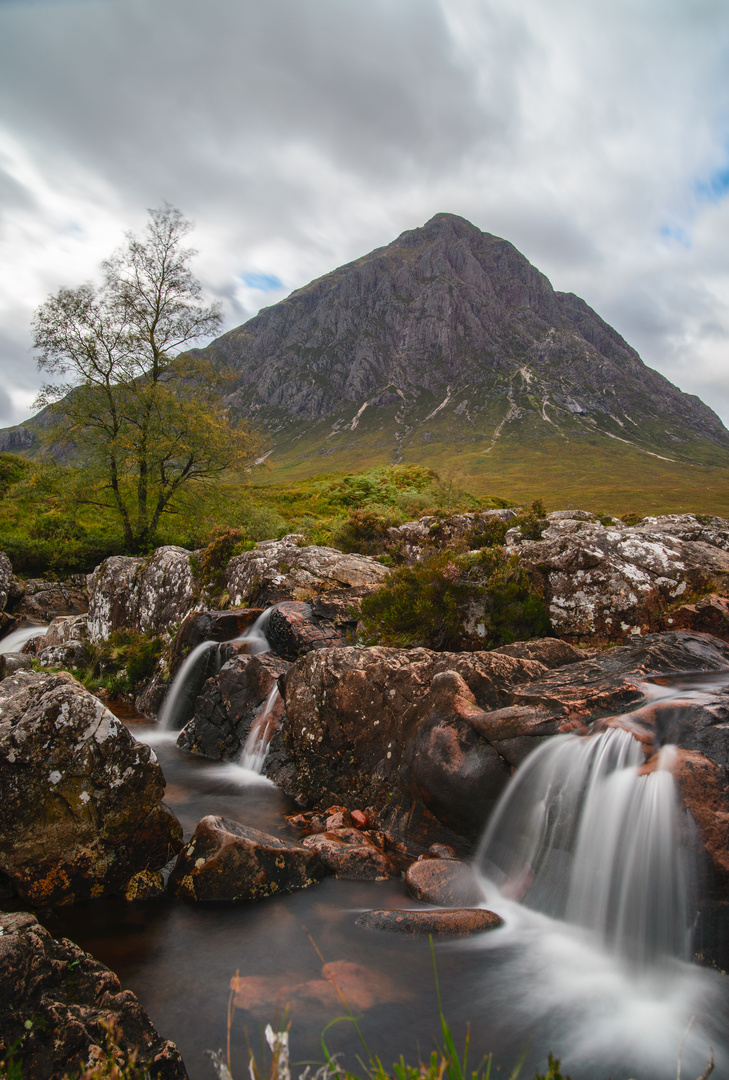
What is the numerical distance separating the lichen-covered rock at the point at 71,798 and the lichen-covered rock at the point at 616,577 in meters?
8.96

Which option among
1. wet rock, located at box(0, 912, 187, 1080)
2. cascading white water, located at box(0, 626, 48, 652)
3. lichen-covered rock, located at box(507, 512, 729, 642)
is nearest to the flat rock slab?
wet rock, located at box(0, 912, 187, 1080)

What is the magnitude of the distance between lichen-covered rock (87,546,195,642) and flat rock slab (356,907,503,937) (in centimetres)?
1371

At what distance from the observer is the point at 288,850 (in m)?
7.36

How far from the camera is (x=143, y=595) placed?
66.0 ft

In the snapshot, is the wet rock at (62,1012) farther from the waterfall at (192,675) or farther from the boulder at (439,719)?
the waterfall at (192,675)

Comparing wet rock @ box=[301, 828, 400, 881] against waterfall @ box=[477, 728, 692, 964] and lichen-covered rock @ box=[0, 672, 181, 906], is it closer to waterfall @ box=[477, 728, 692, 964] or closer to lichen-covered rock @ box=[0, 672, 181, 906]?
waterfall @ box=[477, 728, 692, 964]

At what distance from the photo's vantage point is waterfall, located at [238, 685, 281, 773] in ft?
38.2

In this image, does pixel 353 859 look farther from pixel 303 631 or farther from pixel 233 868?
pixel 303 631

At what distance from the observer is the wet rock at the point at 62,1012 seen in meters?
3.56

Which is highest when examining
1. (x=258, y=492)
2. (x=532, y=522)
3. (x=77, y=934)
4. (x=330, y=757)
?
(x=258, y=492)

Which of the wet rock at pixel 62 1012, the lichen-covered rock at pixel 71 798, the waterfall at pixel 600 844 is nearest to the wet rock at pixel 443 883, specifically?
the waterfall at pixel 600 844

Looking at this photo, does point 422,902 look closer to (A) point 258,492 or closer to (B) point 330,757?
(B) point 330,757

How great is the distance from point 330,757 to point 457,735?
316 centimetres

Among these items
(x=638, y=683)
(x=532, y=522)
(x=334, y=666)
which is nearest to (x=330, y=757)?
(x=334, y=666)
